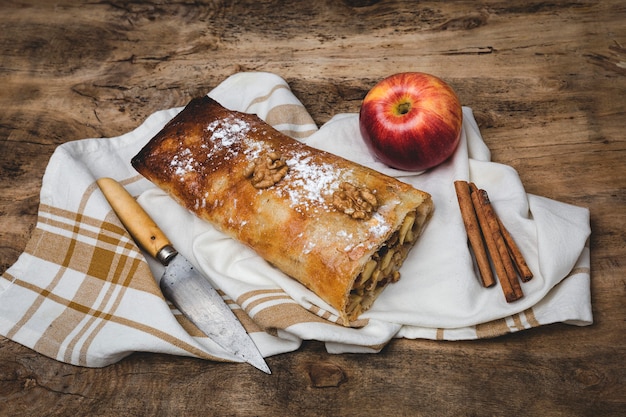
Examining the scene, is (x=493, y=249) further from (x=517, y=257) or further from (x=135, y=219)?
(x=135, y=219)

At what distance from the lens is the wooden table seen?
5.89ft

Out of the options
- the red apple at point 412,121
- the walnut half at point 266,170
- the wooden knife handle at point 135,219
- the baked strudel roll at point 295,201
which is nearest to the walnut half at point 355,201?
the baked strudel roll at point 295,201

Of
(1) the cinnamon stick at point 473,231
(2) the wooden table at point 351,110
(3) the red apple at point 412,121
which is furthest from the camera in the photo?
(3) the red apple at point 412,121

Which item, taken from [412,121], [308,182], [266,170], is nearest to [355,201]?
[308,182]

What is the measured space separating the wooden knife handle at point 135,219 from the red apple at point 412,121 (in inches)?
32.2

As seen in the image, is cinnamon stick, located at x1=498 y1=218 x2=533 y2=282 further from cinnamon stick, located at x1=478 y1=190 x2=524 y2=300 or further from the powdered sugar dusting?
the powdered sugar dusting

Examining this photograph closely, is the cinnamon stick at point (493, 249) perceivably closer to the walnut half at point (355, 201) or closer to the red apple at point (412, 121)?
the red apple at point (412, 121)

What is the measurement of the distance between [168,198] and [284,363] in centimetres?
77

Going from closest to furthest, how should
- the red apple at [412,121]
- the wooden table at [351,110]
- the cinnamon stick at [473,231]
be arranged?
the wooden table at [351,110], the cinnamon stick at [473,231], the red apple at [412,121]

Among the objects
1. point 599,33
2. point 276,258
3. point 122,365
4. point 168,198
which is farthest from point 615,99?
point 122,365

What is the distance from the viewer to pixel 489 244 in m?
1.94

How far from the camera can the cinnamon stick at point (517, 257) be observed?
187cm

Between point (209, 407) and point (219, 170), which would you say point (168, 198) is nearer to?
point (219, 170)

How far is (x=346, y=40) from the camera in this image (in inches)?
109
